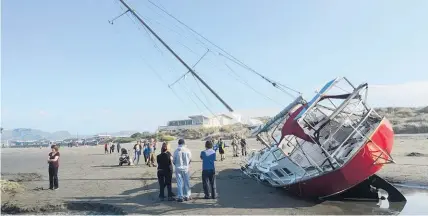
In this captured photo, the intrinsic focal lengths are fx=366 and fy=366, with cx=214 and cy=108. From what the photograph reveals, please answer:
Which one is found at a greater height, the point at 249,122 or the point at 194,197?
the point at 249,122

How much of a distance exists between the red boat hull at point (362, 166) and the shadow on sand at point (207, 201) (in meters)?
0.83

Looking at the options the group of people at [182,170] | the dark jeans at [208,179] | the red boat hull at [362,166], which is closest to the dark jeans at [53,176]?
the group of people at [182,170]

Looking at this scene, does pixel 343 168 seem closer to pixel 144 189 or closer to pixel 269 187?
pixel 269 187

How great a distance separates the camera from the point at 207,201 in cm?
1128

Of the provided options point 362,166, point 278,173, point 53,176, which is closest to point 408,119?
point 278,173

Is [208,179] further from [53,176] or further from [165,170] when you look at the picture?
[53,176]

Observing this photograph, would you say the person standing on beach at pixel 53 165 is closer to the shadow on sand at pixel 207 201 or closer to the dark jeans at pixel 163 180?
the shadow on sand at pixel 207 201

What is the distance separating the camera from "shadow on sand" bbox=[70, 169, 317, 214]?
10.5 m

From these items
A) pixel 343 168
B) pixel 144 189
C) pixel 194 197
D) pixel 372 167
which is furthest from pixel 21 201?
pixel 372 167

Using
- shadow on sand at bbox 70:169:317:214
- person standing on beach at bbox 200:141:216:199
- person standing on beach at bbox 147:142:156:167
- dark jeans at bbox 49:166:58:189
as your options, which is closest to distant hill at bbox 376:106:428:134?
person standing on beach at bbox 147:142:156:167

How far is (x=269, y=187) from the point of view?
14.1m

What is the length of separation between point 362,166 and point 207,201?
471 centimetres

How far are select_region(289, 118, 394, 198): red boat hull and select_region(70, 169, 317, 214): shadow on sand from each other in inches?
32.6

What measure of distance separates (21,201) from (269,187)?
338 inches
